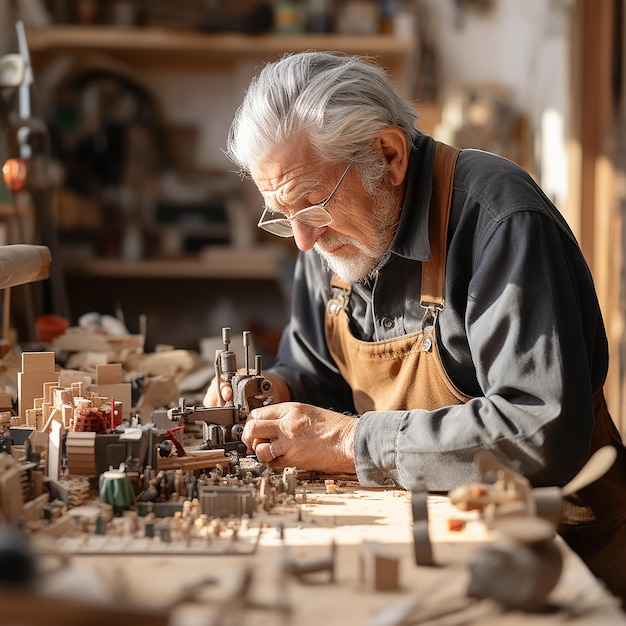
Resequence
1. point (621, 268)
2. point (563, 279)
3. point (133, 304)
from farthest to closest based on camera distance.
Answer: point (133, 304) → point (621, 268) → point (563, 279)

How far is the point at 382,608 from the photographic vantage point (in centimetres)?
149

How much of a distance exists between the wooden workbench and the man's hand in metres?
0.28

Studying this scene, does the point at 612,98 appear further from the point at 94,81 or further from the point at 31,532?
the point at 31,532

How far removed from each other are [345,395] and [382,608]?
1.66 m

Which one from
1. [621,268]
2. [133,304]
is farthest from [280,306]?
[621,268]

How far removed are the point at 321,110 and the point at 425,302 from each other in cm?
59

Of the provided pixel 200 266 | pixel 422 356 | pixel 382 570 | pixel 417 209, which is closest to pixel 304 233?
pixel 417 209

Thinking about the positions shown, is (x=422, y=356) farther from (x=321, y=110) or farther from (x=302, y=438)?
(x=321, y=110)

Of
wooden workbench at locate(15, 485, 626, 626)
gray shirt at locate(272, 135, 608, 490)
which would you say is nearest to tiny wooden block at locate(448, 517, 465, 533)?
wooden workbench at locate(15, 485, 626, 626)

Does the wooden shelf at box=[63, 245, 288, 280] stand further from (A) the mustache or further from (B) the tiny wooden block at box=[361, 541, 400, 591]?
(B) the tiny wooden block at box=[361, 541, 400, 591]

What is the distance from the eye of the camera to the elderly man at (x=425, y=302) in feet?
7.15

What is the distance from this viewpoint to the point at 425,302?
254 cm

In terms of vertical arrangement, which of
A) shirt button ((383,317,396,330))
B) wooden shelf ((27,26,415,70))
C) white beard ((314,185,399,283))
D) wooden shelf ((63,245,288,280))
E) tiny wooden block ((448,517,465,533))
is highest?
wooden shelf ((27,26,415,70))

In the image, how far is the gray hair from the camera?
2.46 metres
